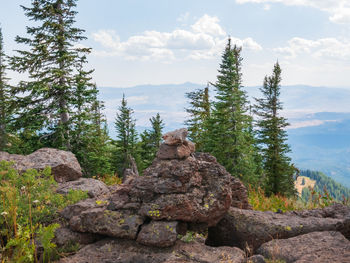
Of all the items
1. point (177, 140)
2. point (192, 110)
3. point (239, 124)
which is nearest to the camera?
point (177, 140)

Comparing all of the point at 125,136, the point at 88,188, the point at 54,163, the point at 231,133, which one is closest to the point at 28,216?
the point at 88,188

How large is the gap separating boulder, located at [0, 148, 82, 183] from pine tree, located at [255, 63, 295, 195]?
83.2ft

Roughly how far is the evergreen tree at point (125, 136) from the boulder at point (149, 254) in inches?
1235

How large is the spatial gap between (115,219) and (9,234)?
2087 mm

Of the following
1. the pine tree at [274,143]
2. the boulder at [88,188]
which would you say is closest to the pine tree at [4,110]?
the boulder at [88,188]

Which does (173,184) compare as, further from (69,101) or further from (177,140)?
(69,101)

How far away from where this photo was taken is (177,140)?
6.70 m

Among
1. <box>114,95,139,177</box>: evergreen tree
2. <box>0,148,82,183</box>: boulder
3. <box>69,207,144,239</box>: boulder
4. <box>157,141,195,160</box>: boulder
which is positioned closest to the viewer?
<box>69,207,144,239</box>: boulder

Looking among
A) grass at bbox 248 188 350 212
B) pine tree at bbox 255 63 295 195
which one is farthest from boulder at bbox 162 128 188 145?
pine tree at bbox 255 63 295 195

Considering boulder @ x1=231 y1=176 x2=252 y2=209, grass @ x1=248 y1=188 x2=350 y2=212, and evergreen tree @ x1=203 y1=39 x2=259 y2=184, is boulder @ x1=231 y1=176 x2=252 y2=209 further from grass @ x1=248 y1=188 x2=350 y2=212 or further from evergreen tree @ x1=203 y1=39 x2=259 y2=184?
evergreen tree @ x1=203 y1=39 x2=259 y2=184

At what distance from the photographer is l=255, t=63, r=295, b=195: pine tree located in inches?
1289

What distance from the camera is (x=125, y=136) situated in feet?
122

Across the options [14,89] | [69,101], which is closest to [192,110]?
[69,101]

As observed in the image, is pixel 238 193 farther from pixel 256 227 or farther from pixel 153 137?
pixel 153 137
